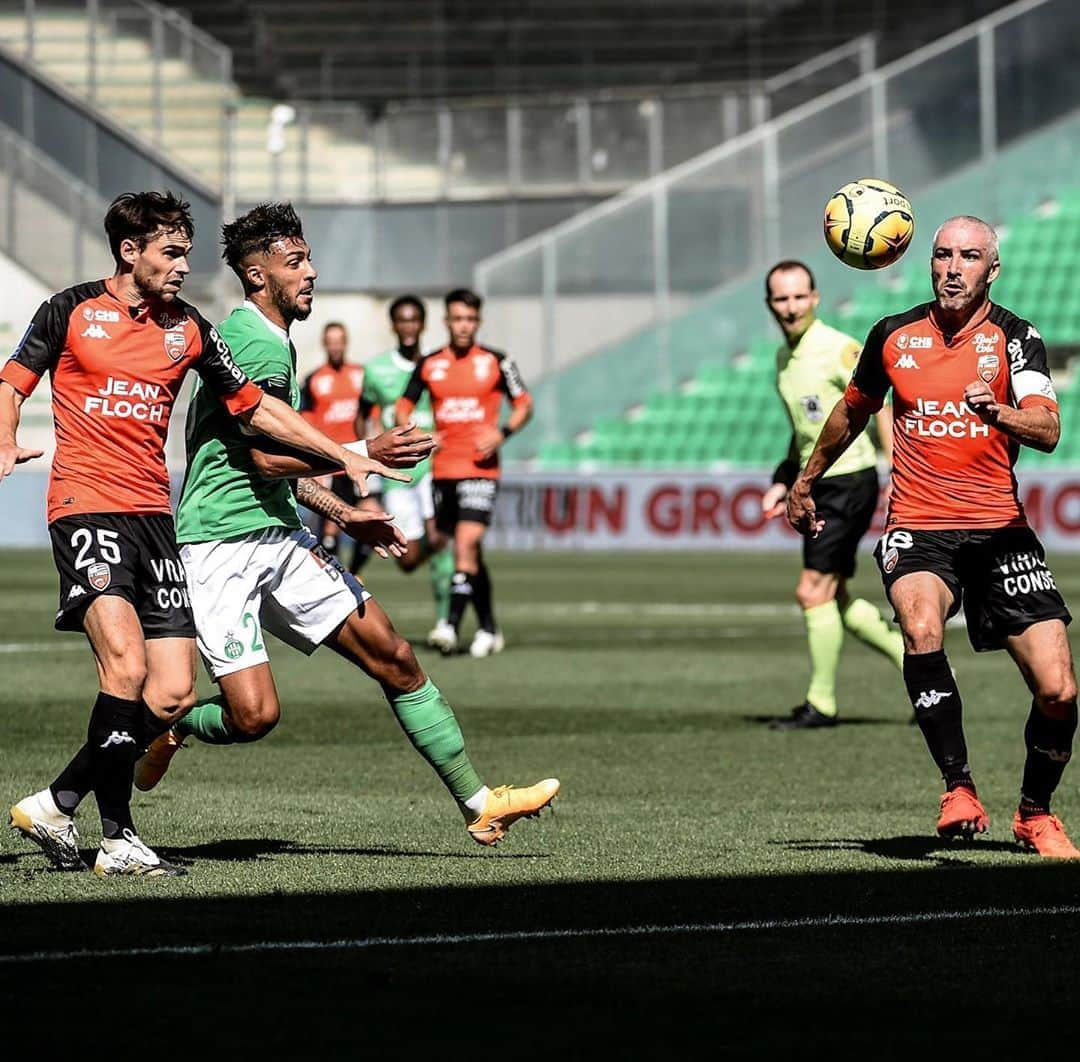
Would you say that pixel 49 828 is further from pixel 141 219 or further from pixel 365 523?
pixel 141 219

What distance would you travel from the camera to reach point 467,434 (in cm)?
1628

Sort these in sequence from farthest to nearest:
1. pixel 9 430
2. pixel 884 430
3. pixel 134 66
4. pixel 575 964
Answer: pixel 134 66
pixel 884 430
pixel 9 430
pixel 575 964

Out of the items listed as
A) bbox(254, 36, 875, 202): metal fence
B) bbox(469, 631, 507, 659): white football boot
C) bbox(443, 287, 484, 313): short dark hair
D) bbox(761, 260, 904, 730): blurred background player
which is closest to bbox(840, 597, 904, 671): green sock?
bbox(761, 260, 904, 730): blurred background player

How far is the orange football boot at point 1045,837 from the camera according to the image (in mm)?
7555

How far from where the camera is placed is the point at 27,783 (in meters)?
9.21

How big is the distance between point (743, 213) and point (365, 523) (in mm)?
24471

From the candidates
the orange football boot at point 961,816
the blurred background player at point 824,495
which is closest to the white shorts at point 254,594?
the orange football boot at point 961,816

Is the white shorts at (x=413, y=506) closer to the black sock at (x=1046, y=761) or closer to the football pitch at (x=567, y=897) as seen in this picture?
the football pitch at (x=567, y=897)

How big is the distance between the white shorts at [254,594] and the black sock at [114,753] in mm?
493

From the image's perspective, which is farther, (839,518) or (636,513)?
(636,513)

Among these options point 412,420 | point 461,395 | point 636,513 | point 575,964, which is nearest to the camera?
point 575,964

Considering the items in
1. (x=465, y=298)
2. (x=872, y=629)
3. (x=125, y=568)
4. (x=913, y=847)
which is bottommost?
(x=913, y=847)

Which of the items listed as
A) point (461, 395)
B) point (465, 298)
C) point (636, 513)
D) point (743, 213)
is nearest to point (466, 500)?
point (461, 395)

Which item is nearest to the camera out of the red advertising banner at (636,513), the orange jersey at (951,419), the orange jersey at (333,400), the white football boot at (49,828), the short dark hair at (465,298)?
the white football boot at (49,828)
